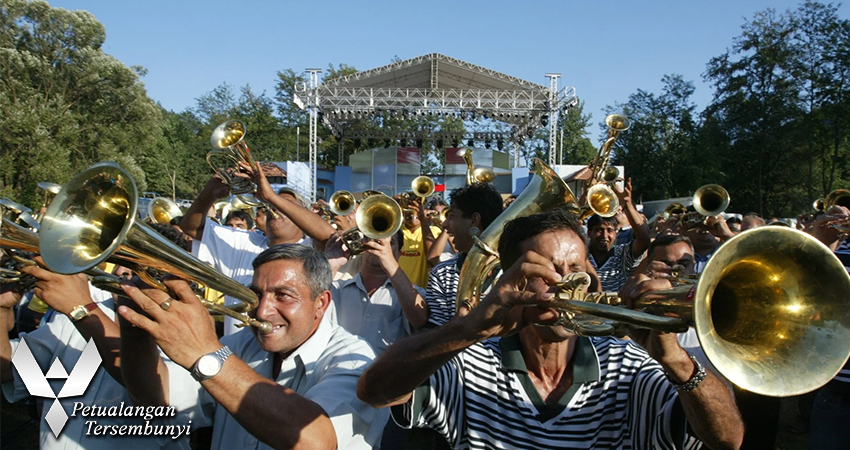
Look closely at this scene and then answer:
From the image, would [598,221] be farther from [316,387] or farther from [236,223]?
[236,223]

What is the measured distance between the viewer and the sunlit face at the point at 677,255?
3.44 metres

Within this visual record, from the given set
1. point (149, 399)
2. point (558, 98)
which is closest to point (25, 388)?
point (149, 399)

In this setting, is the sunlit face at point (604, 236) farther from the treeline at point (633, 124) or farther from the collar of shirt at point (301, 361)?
the treeline at point (633, 124)

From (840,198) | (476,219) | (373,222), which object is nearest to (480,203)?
(476,219)

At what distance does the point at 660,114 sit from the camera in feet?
139

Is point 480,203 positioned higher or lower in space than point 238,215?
higher

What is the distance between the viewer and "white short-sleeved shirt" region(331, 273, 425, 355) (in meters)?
3.64

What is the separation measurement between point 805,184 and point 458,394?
37.7 metres

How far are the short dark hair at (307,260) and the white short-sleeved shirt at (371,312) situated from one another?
1135 mm

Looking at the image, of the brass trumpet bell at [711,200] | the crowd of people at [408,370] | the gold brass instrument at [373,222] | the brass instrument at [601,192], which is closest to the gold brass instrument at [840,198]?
the brass trumpet bell at [711,200]

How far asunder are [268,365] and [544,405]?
4.19 feet

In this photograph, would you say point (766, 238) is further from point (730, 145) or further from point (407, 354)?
point (730, 145)

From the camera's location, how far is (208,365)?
66.2 inches

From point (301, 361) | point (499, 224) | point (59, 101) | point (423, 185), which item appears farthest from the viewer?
point (59, 101)
